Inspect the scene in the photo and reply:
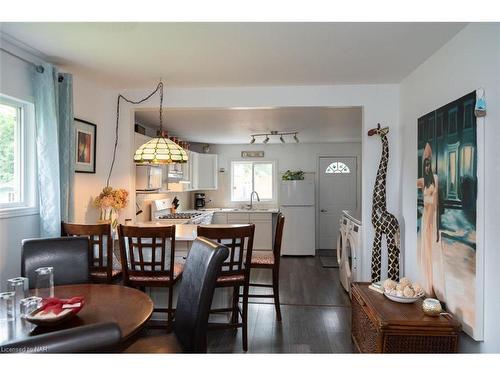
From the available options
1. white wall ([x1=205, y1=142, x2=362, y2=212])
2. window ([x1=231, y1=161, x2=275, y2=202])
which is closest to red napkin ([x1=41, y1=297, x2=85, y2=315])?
white wall ([x1=205, y1=142, x2=362, y2=212])

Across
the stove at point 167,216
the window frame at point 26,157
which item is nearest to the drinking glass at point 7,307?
the window frame at point 26,157

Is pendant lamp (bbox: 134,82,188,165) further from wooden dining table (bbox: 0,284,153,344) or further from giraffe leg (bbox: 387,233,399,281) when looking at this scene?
giraffe leg (bbox: 387,233,399,281)

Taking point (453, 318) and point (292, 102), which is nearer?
point (453, 318)

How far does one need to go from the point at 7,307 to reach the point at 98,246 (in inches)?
46.5

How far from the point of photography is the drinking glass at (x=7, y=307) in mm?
1412

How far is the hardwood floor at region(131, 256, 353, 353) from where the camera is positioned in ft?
8.87

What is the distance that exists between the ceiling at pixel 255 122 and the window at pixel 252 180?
0.94 meters

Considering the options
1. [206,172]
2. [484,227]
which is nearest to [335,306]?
[484,227]

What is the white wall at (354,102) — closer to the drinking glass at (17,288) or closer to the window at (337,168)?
the drinking glass at (17,288)

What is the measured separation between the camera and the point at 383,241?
3314 mm

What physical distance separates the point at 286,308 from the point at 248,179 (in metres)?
3.98

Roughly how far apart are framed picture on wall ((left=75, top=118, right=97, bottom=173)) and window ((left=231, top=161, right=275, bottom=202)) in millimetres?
4086

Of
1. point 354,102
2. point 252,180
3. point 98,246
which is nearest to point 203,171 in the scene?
point 252,180

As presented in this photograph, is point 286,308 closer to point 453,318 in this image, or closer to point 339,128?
point 453,318
